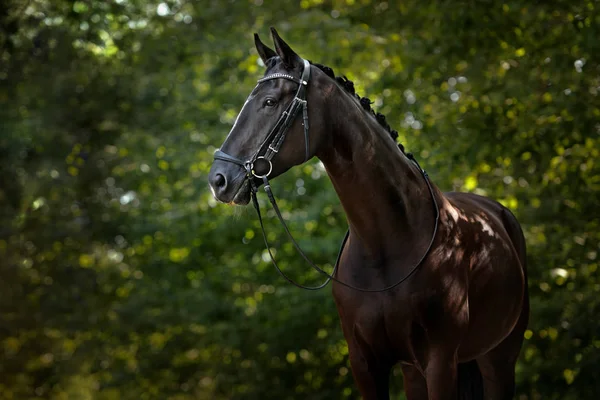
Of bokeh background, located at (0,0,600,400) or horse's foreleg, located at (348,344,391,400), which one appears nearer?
horse's foreleg, located at (348,344,391,400)

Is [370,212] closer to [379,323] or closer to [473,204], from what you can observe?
[379,323]

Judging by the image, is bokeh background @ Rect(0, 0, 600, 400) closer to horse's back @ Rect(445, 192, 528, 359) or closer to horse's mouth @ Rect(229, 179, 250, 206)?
horse's back @ Rect(445, 192, 528, 359)

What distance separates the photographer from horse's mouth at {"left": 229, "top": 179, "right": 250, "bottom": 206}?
3.47 metres

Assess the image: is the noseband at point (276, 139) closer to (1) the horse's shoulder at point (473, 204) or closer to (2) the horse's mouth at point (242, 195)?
(2) the horse's mouth at point (242, 195)

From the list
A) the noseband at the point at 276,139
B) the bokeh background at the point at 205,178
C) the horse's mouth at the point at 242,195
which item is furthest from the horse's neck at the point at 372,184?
the bokeh background at the point at 205,178

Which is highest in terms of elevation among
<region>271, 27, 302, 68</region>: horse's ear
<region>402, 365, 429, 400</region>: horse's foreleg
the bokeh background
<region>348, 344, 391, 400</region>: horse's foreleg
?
<region>271, 27, 302, 68</region>: horse's ear

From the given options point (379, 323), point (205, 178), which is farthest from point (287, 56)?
point (205, 178)

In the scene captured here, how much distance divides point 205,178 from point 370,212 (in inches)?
306

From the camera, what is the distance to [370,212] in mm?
3699

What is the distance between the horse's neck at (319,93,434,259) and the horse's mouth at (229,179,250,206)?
0.40 metres

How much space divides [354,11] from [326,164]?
726cm

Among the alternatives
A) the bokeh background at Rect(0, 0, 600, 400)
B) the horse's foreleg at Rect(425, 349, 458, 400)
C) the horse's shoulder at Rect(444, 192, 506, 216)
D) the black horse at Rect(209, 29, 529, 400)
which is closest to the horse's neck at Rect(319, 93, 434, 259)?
the black horse at Rect(209, 29, 529, 400)

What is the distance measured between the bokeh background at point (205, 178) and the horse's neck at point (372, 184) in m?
3.08

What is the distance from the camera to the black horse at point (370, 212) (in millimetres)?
3520
